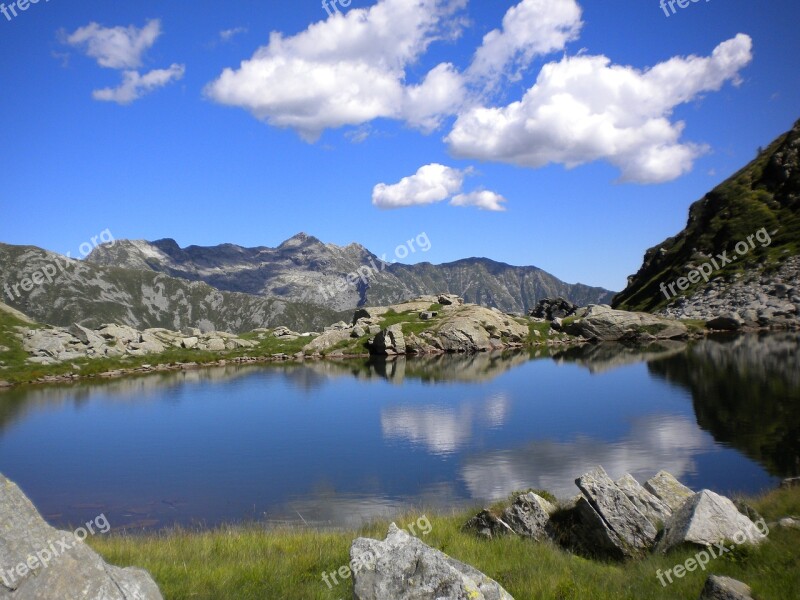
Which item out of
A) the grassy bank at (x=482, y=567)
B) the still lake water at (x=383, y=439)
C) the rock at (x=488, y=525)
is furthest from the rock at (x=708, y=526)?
the still lake water at (x=383, y=439)

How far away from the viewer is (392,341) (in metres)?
127

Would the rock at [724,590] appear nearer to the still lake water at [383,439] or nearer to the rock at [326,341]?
the still lake water at [383,439]

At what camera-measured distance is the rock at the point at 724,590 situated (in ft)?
36.1

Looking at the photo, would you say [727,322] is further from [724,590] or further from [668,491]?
[724,590]

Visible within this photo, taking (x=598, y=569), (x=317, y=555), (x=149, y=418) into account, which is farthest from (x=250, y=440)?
(x=598, y=569)

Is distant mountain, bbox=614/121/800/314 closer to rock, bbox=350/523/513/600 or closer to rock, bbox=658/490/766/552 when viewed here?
rock, bbox=658/490/766/552

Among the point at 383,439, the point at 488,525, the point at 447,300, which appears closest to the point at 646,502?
the point at 488,525

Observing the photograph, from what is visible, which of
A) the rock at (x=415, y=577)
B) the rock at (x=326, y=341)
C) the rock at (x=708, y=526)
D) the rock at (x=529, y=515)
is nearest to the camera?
the rock at (x=415, y=577)

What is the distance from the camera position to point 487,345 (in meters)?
132

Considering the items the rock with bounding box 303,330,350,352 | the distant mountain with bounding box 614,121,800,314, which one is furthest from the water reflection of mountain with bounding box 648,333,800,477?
the rock with bounding box 303,330,350,352

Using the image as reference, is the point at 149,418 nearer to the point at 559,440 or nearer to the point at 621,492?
the point at 559,440

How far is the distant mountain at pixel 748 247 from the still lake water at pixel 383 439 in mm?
57657

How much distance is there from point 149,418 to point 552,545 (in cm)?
5346

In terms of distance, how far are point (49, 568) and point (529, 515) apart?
1376 centimetres
